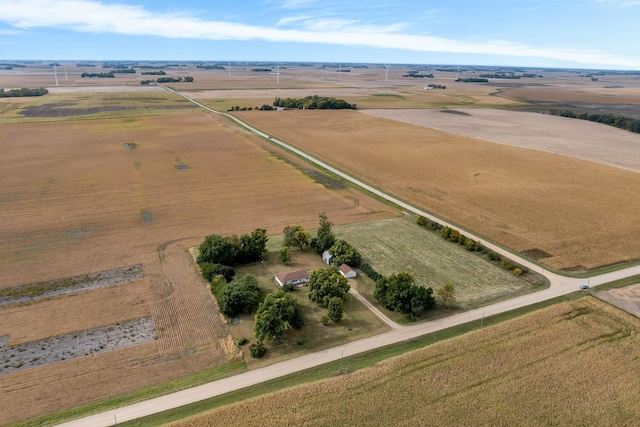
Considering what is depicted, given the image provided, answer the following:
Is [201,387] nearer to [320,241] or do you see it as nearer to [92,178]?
[320,241]

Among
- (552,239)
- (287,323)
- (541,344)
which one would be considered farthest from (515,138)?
(287,323)

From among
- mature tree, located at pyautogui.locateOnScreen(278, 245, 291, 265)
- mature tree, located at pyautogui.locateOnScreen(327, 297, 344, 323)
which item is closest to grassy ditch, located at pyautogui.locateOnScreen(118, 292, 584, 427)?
mature tree, located at pyautogui.locateOnScreen(327, 297, 344, 323)

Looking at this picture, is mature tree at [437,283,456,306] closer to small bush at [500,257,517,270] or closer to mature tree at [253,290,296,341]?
small bush at [500,257,517,270]

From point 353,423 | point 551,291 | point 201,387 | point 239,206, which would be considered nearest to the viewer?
point 353,423

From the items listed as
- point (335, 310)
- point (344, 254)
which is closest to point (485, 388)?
point (335, 310)

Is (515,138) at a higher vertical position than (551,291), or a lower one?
higher

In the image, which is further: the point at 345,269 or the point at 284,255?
the point at 284,255

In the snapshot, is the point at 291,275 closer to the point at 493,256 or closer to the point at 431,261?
the point at 431,261
